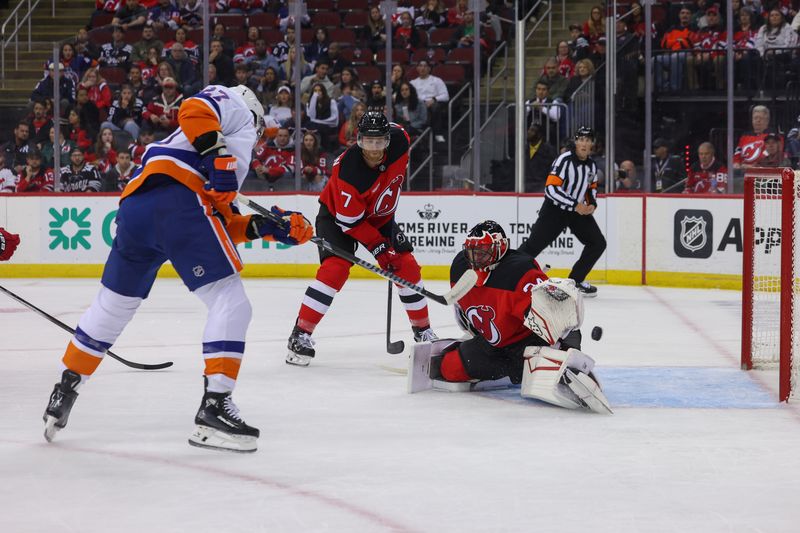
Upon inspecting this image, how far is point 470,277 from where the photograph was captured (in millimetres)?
4562

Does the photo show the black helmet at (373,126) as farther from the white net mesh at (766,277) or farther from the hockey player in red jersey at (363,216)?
the white net mesh at (766,277)

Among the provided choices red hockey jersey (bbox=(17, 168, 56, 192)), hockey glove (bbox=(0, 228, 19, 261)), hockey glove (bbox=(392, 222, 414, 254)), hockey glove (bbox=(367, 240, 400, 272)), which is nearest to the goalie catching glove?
hockey glove (bbox=(0, 228, 19, 261))

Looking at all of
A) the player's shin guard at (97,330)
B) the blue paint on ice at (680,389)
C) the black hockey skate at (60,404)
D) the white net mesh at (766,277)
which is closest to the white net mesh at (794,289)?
the blue paint on ice at (680,389)

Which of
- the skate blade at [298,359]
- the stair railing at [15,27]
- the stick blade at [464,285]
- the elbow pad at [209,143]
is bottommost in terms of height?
the skate blade at [298,359]

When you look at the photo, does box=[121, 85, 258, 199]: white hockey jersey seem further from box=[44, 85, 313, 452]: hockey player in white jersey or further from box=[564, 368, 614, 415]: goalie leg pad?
box=[564, 368, 614, 415]: goalie leg pad

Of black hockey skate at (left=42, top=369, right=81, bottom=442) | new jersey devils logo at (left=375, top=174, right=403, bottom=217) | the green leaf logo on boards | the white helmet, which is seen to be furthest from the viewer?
the green leaf logo on boards

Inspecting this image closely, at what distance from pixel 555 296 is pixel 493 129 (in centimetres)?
555

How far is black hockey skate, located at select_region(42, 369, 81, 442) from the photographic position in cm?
382

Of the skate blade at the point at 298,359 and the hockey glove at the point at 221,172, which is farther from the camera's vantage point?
the skate blade at the point at 298,359

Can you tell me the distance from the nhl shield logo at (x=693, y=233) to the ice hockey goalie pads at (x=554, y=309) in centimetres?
507

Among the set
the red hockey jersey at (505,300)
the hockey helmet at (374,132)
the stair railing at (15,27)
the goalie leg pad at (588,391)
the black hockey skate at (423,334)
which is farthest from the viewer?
the stair railing at (15,27)

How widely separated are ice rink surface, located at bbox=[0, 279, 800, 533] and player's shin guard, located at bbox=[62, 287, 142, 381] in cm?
25

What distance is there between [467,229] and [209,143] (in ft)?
20.6

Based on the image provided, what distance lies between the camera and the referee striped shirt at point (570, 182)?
8.12m
